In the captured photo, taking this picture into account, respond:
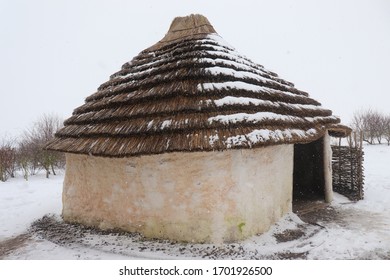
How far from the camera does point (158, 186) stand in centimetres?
486

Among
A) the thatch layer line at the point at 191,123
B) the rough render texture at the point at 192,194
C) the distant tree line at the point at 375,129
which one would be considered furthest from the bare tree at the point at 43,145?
the distant tree line at the point at 375,129

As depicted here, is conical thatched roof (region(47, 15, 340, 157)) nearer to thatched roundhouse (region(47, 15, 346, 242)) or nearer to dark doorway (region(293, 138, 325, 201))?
thatched roundhouse (region(47, 15, 346, 242))

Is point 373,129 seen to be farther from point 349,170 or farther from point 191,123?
point 191,123

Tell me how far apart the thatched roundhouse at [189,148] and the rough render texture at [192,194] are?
0.02m

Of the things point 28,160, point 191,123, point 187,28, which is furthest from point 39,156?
point 191,123

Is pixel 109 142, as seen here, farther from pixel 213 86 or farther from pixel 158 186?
pixel 213 86

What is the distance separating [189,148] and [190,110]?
0.74 metres

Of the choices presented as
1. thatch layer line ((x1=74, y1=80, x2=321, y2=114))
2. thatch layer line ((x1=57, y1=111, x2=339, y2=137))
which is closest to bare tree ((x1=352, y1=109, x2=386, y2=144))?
thatch layer line ((x1=74, y1=80, x2=321, y2=114))

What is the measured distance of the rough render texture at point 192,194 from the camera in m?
4.62

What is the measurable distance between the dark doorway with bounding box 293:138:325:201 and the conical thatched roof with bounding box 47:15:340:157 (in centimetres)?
202

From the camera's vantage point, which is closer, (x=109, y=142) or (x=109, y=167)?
(x=109, y=142)

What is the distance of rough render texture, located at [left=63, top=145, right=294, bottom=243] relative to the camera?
4.62m

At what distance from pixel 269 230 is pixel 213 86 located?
2719 mm
